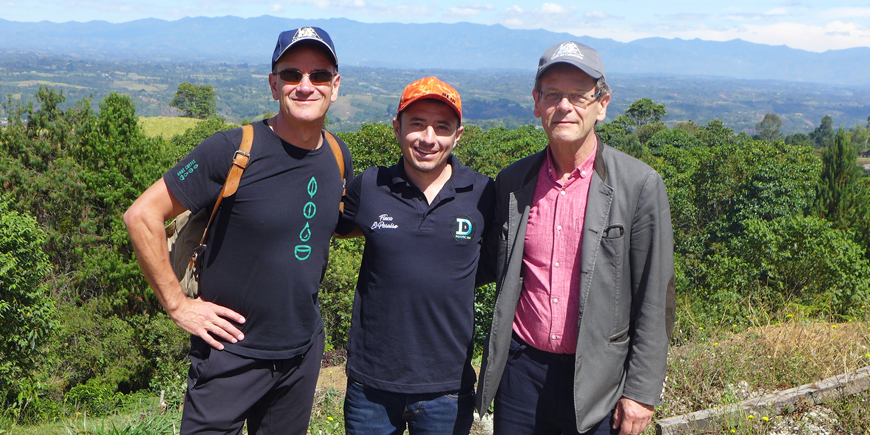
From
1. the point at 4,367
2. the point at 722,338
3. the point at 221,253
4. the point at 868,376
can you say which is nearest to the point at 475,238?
the point at 221,253

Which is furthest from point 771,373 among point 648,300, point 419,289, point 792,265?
point 792,265

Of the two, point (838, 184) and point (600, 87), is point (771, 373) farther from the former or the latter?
point (838, 184)

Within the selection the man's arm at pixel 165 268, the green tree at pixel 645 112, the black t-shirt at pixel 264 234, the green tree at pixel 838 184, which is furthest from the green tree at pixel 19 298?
the green tree at pixel 645 112

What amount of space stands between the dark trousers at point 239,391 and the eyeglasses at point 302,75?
1507 millimetres

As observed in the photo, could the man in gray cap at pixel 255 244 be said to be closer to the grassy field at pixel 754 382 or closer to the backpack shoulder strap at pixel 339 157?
the backpack shoulder strap at pixel 339 157

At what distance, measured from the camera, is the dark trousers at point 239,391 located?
2979 mm

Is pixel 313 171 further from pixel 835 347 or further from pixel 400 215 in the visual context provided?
pixel 835 347

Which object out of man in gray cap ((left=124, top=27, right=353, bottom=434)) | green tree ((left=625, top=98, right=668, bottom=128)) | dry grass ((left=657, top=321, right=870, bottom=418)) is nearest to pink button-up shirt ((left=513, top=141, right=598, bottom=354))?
man in gray cap ((left=124, top=27, right=353, bottom=434))

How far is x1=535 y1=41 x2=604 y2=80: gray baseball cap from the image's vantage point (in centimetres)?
271

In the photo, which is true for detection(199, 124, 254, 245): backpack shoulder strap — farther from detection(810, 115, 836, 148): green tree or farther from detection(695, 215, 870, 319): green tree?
detection(810, 115, 836, 148): green tree

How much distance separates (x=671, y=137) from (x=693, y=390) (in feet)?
203

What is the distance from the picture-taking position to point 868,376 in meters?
4.35

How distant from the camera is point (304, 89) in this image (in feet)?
10.0

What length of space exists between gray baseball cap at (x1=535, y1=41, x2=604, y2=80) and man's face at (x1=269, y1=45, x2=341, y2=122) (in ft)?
3.87
